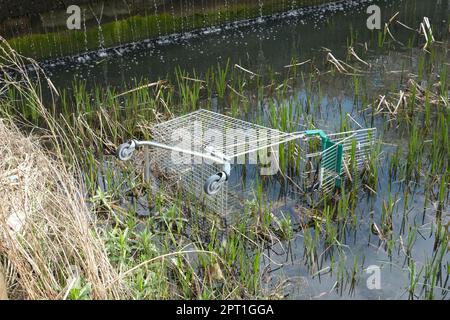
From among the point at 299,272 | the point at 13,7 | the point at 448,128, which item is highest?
the point at 13,7

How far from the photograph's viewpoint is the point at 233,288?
4191mm

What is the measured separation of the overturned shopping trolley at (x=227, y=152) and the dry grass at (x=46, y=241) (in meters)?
0.82

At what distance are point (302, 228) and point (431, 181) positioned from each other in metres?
1.29

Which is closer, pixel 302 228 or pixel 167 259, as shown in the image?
pixel 167 259

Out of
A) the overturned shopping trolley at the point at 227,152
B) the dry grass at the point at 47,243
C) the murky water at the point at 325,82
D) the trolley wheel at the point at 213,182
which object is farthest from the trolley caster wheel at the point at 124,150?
the murky water at the point at 325,82

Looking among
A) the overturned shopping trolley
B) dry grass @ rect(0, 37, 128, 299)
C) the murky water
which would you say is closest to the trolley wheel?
the overturned shopping trolley

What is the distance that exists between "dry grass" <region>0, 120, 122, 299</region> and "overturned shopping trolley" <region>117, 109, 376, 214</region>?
82 centimetres

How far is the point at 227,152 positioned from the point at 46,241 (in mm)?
1597

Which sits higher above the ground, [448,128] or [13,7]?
[13,7]

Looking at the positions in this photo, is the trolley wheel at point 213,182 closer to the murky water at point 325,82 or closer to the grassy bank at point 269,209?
the grassy bank at point 269,209

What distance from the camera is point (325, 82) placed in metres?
7.70
